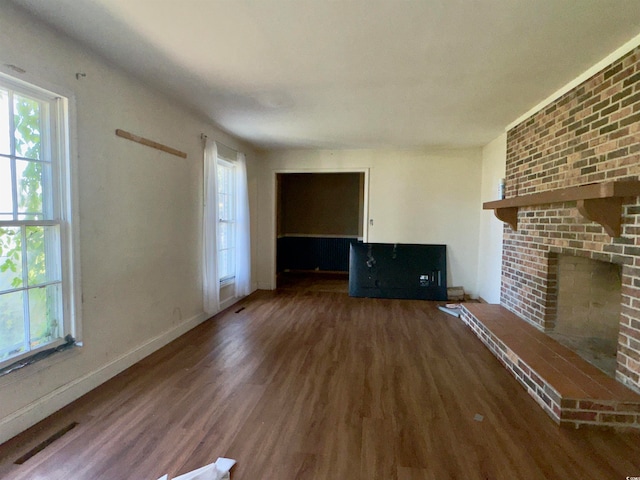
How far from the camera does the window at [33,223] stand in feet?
5.84

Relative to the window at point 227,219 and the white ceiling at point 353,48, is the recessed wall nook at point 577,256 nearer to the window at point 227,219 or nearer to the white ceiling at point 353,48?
the white ceiling at point 353,48

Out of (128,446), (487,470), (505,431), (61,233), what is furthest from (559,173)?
(61,233)

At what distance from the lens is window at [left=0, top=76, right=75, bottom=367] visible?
178cm

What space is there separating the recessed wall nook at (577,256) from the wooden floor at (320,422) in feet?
0.64

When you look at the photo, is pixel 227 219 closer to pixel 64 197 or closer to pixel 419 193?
pixel 64 197

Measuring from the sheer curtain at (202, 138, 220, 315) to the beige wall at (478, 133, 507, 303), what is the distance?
3591mm

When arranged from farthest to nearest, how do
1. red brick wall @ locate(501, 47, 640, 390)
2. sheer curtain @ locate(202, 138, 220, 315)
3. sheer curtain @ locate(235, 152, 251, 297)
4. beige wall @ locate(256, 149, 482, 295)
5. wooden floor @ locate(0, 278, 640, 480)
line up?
beige wall @ locate(256, 149, 482, 295) < sheer curtain @ locate(235, 152, 251, 297) < sheer curtain @ locate(202, 138, 220, 315) < red brick wall @ locate(501, 47, 640, 390) < wooden floor @ locate(0, 278, 640, 480)

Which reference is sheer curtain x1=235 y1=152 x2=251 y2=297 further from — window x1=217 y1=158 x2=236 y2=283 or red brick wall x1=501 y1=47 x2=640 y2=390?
red brick wall x1=501 y1=47 x2=640 y2=390

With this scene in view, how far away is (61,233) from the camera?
6.74ft

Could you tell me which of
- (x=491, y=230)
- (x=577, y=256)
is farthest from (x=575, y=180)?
(x=491, y=230)

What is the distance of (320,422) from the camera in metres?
1.92

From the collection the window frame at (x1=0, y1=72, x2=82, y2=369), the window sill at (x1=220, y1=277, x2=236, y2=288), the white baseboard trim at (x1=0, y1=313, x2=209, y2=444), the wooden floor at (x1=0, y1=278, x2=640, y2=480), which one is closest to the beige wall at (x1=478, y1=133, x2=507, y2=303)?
the wooden floor at (x1=0, y1=278, x2=640, y2=480)

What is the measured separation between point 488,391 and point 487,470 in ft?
2.72

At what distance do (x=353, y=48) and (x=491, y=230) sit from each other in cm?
343
